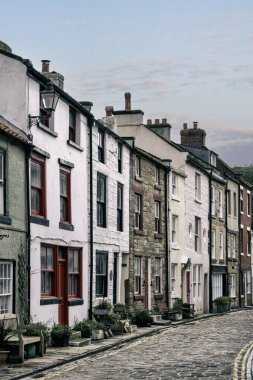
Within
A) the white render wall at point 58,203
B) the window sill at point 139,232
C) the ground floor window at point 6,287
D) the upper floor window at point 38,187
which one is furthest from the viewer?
the window sill at point 139,232

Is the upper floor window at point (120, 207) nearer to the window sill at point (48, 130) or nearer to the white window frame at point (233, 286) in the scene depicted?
the window sill at point (48, 130)

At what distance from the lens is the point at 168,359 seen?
19.2 m

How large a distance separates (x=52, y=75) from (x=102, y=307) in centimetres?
867

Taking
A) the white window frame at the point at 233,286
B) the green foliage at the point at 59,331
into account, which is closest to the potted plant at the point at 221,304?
the white window frame at the point at 233,286

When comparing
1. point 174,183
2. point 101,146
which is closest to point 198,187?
point 174,183

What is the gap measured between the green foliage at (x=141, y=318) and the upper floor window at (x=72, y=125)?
27.6ft

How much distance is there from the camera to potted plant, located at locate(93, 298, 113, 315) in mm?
27562

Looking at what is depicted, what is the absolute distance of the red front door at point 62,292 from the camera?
24.9 meters

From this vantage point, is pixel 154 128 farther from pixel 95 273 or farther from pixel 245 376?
pixel 245 376

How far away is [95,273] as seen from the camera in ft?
94.0

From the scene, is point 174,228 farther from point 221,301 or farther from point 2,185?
point 2,185

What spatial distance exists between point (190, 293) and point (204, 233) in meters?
5.78

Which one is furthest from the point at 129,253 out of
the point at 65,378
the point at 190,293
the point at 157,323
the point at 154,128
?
the point at 65,378

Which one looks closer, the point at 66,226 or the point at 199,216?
the point at 66,226
